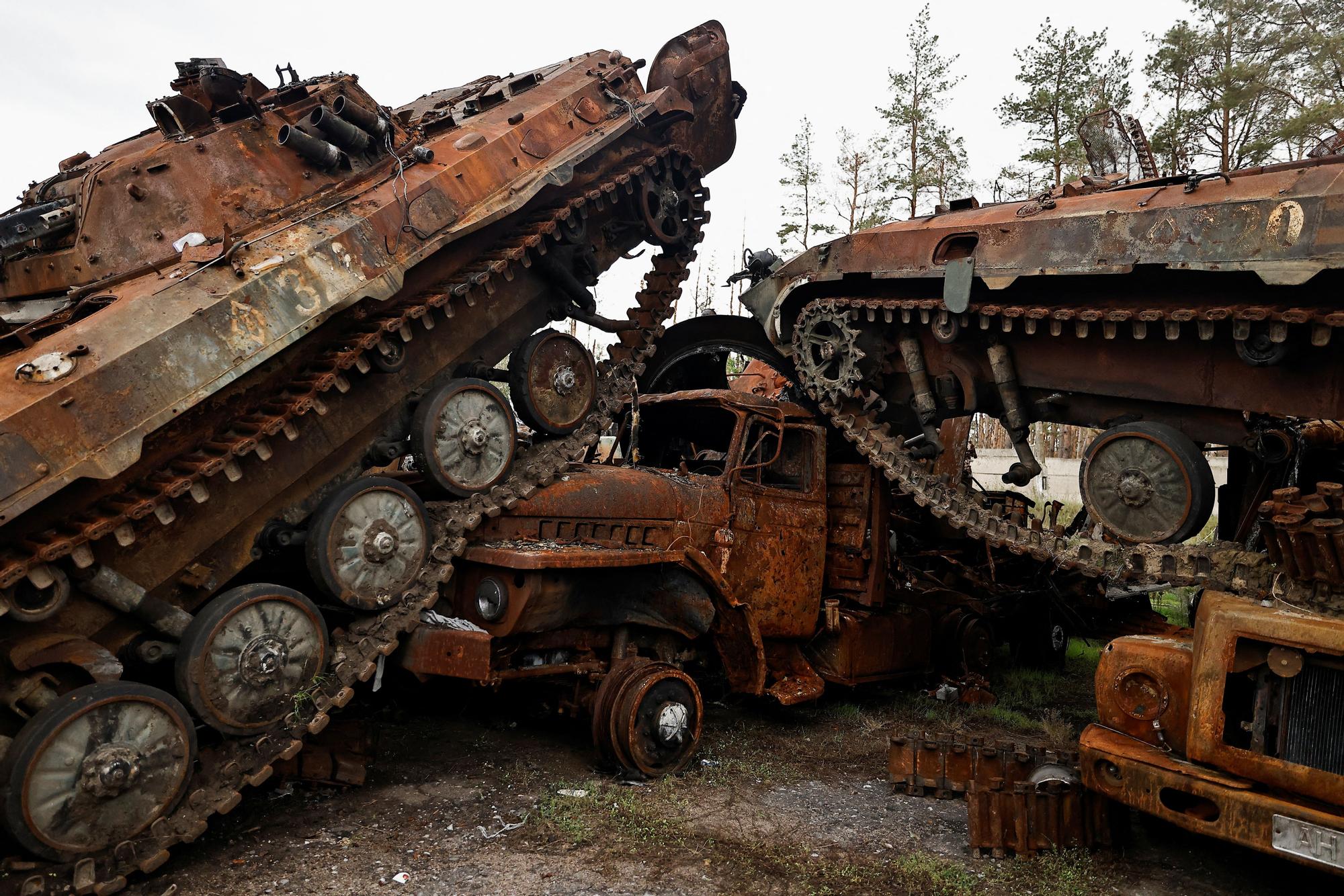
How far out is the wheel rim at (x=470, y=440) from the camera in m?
6.29

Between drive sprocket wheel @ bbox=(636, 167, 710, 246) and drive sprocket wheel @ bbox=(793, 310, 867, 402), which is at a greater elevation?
drive sprocket wheel @ bbox=(636, 167, 710, 246)

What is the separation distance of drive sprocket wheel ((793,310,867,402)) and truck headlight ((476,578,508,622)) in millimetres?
3243

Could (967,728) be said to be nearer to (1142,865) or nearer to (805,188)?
(1142,865)

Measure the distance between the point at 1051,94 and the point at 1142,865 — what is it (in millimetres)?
20577

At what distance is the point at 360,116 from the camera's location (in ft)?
21.9

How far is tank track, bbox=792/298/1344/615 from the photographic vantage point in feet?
17.7

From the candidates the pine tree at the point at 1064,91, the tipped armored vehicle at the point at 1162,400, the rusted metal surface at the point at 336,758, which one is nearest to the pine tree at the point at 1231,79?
the pine tree at the point at 1064,91

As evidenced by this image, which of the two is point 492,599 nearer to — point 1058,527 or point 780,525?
point 780,525

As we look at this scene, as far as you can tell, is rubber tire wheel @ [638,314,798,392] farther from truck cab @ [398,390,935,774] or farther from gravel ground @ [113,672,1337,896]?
gravel ground @ [113,672,1337,896]

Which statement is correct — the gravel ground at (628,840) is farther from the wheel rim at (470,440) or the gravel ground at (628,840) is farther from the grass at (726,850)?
the wheel rim at (470,440)

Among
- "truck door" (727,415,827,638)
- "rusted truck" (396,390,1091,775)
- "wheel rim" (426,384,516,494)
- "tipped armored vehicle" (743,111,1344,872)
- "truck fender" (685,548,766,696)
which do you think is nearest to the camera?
"tipped armored vehicle" (743,111,1344,872)

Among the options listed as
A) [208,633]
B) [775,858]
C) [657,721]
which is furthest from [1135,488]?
[208,633]

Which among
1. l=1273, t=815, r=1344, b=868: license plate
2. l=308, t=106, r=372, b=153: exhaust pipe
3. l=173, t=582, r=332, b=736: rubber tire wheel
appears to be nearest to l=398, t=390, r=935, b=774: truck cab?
l=173, t=582, r=332, b=736: rubber tire wheel

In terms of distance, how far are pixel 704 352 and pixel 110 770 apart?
21.0 feet
